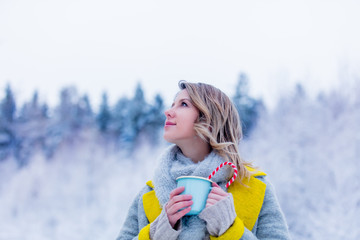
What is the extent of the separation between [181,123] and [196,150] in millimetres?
127

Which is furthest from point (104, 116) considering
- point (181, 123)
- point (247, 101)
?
point (181, 123)

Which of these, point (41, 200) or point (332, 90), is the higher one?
point (332, 90)

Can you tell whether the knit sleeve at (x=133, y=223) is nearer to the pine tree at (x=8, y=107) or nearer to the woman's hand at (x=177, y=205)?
the woman's hand at (x=177, y=205)

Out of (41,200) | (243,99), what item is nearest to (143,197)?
(243,99)

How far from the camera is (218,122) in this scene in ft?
3.98

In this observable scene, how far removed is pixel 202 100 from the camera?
122 centimetres

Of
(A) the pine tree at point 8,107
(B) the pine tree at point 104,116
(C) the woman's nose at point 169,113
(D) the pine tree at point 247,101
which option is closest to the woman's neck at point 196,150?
(C) the woman's nose at point 169,113

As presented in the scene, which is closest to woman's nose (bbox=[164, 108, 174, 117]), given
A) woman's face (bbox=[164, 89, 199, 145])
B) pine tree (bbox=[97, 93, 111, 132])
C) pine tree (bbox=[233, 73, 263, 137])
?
woman's face (bbox=[164, 89, 199, 145])

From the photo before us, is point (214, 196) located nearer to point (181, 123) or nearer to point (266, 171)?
point (181, 123)

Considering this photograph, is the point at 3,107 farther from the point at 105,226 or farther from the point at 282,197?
the point at 282,197

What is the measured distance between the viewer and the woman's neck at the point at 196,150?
3.98 ft

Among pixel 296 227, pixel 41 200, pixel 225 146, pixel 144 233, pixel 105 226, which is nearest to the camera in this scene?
pixel 144 233

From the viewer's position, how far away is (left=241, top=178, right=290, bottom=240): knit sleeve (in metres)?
1.08

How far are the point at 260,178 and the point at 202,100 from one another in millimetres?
363
